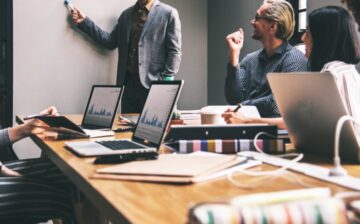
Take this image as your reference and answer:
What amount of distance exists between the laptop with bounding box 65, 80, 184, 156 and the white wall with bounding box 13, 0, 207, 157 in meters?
1.77

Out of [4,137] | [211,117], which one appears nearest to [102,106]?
[4,137]

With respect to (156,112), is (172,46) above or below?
above

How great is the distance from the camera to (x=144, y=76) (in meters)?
3.20

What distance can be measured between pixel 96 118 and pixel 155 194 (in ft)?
4.53

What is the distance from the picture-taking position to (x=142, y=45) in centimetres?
323

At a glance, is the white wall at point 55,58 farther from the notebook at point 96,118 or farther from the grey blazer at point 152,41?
the notebook at point 96,118

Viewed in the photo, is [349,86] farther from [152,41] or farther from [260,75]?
[152,41]

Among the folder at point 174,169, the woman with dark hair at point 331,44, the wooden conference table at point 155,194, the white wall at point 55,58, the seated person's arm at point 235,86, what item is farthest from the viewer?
the white wall at point 55,58

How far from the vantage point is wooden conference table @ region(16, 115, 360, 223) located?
0.62 metres

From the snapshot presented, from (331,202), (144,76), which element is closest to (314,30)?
(331,202)

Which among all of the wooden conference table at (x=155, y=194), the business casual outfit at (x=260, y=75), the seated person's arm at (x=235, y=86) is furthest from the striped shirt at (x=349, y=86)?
the seated person's arm at (x=235, y=86)

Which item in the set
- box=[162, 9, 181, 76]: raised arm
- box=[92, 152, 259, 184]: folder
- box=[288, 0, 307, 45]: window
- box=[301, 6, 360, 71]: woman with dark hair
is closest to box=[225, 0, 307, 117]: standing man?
box=[162, 9, 181, 76]: raised arm

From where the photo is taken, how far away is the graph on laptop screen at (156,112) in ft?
4.34

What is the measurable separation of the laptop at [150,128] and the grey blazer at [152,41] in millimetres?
1724
